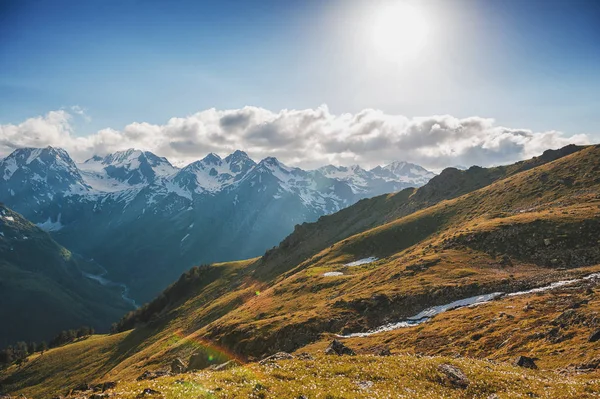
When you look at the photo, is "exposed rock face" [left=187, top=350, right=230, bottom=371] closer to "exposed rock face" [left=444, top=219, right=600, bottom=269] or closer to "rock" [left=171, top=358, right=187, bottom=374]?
"rock" [left=171, top=358, right=187, bottom=374]

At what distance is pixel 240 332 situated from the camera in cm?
6850

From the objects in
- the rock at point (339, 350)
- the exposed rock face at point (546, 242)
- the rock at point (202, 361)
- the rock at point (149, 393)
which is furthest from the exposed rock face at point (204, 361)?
the exposed rock face at point (546, 242)

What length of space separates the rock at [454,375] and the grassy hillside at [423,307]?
711 millimetres

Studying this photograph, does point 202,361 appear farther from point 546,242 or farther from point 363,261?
point 546,242

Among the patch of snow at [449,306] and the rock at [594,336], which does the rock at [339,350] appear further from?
the patch of snow at [449,306]

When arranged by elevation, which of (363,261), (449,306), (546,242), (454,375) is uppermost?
(546,242)

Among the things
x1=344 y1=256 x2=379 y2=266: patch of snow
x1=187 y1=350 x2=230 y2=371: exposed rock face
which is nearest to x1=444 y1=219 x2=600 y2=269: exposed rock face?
x1=344 y1=256 x2=379 y2=266: patch of snow

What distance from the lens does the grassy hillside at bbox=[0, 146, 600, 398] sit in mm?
22453

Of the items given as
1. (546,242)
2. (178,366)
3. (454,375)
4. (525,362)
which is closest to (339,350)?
(454,375)

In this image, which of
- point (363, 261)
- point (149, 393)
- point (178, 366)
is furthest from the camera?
point (363, 261)

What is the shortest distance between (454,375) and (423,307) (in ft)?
111

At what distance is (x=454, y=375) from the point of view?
23.2m

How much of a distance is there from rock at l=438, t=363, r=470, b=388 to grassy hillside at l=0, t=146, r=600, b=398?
28.0 inches

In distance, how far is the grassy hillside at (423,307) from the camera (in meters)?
22.5
